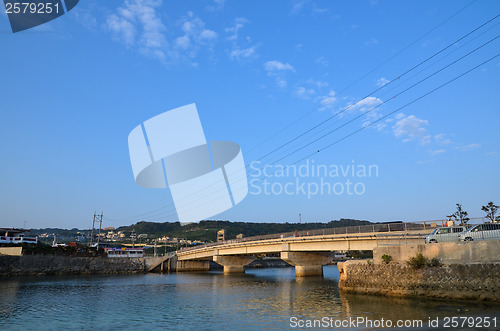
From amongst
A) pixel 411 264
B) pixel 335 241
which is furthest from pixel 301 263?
pixel 411 264

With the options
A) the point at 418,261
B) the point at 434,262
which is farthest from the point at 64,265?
the point at 434,262

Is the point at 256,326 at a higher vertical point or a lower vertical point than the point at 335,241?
lower

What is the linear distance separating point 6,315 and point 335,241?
142 feet

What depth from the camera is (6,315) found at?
2795 centimetres

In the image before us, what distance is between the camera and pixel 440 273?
94.6 ft

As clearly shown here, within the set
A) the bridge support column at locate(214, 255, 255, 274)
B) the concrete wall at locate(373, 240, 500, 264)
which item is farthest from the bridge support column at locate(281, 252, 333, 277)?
the concrete wall at locate(373, 240, 500, 264)

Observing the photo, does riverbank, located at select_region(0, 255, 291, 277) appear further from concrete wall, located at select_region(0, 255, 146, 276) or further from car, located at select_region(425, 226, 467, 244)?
car, located at select_region(425, 226, 467, 244)

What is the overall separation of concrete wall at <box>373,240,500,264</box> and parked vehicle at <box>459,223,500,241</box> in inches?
59.4

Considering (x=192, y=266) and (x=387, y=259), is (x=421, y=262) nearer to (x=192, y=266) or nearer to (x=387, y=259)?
(x=387, y=259)

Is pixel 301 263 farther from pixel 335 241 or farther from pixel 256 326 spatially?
pixel 256 326

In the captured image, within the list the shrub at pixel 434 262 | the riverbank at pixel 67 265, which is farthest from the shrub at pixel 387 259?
the riverbank at pixel 67 265

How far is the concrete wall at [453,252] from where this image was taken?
2656 centimetres

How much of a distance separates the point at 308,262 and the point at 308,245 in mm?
14744

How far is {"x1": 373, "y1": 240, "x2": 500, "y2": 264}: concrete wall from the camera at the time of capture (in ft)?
87.1
